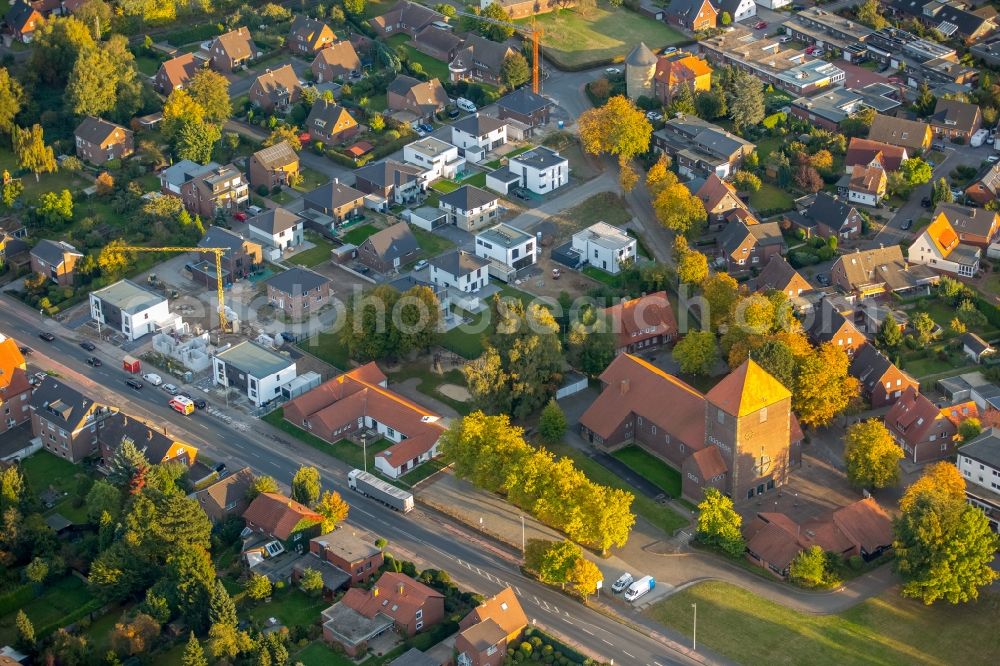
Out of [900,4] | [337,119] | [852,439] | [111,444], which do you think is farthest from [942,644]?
[900,4]

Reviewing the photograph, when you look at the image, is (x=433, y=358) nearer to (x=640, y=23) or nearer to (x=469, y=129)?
(x=469, y=129)

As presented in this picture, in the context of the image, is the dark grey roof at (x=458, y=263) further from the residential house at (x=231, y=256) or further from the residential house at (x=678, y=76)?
the residential house at (x=678, y=76)

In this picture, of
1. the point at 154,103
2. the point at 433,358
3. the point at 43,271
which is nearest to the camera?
the point at 433,358

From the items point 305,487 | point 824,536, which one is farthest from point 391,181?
point 824,536

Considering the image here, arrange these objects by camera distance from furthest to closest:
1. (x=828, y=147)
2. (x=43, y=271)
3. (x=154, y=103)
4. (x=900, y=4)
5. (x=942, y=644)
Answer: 1. (x=900, y=4)
2. (x=154, y=103)
3. (x=828, y=147)
4. (x=43, y=271)
5. (x=942, y=644)

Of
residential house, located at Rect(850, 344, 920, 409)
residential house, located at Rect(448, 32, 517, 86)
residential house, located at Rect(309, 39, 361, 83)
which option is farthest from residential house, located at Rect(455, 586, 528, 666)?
residential house, located at Rect(309, 39, 361, 83)

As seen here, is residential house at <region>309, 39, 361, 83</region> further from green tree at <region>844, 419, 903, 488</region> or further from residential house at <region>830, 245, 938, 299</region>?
green tree at <region>844, 419, 903, 488</region>

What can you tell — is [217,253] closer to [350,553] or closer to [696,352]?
[350,553]

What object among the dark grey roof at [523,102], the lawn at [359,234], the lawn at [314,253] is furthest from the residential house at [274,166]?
the dark grey roof at [523,102]
